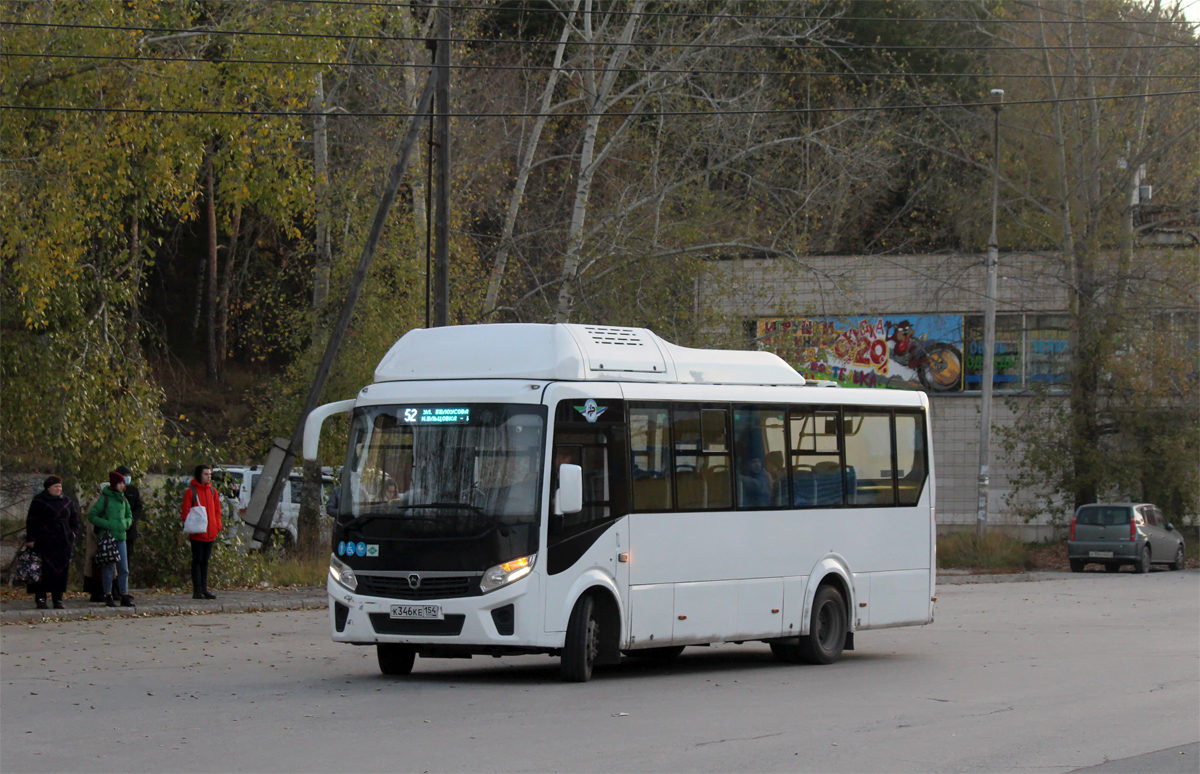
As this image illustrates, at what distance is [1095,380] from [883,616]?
25.6 metres

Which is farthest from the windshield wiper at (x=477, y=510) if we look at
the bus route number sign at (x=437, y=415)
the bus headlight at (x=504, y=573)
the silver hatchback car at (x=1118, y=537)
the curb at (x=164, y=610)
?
the silver hatchback car at (x=1118, y=537)

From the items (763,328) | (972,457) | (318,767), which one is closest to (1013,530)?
(972,457)

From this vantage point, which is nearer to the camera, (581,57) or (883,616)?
(883,616)

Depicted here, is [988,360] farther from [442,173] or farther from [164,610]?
[164,610]

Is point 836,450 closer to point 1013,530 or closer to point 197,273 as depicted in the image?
point 1013,530

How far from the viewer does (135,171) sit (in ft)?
68.1

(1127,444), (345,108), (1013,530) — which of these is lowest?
(1013,530)

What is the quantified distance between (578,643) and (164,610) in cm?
942

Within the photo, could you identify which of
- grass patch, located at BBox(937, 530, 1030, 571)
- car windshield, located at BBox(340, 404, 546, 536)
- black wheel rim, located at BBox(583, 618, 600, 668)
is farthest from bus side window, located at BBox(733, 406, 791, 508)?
grass patch, located at BBox(937, 530, 1030, 571)

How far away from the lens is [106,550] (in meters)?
19.7

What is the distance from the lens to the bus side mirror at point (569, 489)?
12.1 meters

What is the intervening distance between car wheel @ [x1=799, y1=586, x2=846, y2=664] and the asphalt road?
26cm

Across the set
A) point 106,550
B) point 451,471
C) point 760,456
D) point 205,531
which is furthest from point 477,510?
point 205,531

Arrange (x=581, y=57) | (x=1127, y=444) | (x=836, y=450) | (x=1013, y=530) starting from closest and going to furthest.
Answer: (x=836, y=450), (x=581, y=57), (x=1127, y=444), (x=1013, y=530)
